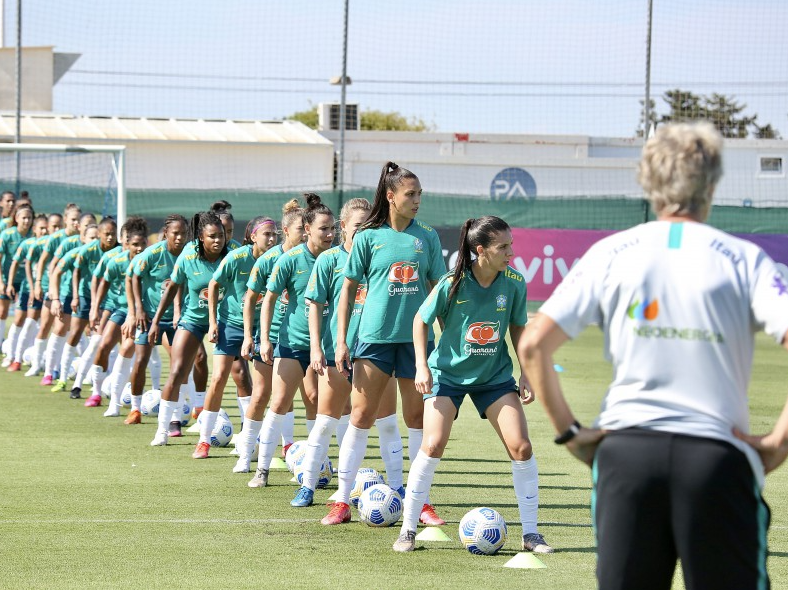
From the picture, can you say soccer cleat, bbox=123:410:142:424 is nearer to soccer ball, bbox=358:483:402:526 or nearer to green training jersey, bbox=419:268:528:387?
soccer ball, bbox=358:483:402:526

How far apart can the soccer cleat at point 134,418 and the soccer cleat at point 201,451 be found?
2.13m

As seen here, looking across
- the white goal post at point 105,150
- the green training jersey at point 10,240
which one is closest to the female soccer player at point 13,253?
the green training jersey at point 10,240

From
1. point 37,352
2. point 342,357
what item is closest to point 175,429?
point 342,357

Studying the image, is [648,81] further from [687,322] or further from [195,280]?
[687,322]

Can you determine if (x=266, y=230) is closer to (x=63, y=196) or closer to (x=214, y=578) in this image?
(x=214, y=578)

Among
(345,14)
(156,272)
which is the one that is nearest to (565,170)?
(345,14)

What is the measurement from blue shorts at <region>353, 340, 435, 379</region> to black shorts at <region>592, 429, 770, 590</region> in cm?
406

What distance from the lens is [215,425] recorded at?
10.5m

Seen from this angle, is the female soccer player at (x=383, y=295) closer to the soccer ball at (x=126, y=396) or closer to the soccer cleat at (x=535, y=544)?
the soccer cleat at (x=535, y=544)

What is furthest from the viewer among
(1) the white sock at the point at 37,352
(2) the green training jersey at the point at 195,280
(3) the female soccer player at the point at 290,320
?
(1) the white sock at the point at 37,352

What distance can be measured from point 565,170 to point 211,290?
3413cm

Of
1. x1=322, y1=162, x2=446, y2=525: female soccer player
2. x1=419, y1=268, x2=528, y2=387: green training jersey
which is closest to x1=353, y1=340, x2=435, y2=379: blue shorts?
x1=322, y1=162, x2=446, y2=525: female soccer player

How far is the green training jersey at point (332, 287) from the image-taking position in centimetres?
786

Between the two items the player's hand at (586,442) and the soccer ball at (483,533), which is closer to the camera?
the player's hand at (586,442)
